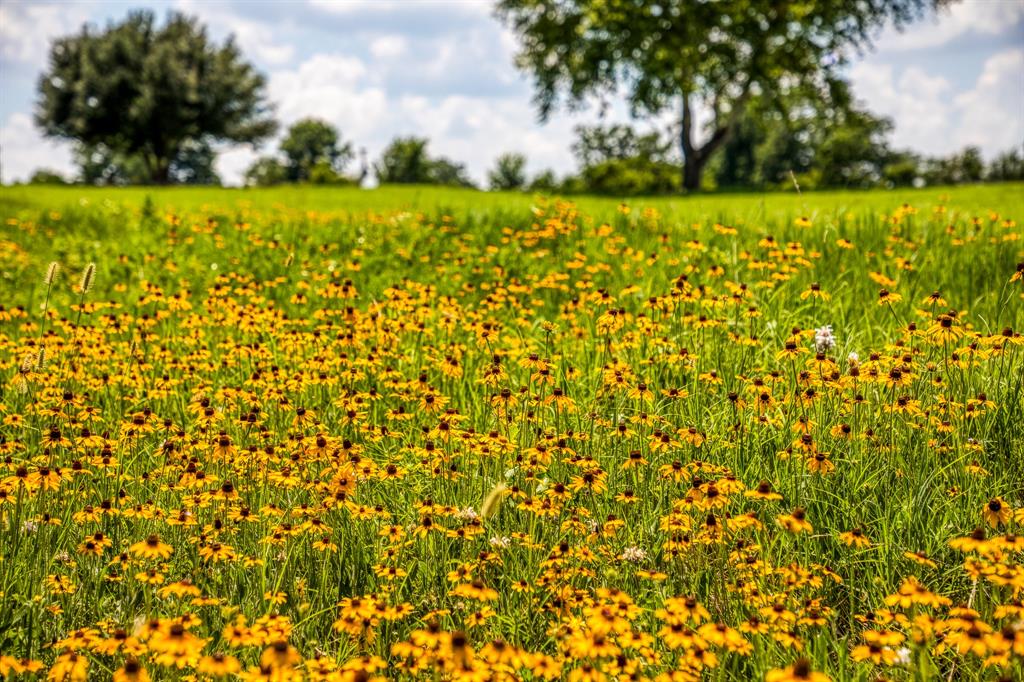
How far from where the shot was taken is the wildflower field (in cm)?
268

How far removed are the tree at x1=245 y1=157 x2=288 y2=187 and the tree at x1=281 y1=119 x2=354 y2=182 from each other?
10.4ft

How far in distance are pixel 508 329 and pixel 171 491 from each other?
3.17 meters

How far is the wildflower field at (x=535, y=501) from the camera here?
268 cm

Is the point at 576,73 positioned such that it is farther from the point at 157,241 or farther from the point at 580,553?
the point at 580,553

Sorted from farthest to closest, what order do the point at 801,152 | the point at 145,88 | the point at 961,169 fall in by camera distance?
the point at 801,152, the point at 961,169, the point at 145,88

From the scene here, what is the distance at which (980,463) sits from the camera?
4.14m

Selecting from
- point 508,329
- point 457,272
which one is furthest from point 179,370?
point 457,272

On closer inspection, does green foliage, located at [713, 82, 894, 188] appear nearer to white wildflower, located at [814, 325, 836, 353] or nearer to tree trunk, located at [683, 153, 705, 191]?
tree trunk, located at [683, 153, 705, 191]

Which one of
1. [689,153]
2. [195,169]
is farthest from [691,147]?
[195,169]

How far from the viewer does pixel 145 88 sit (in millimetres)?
47469

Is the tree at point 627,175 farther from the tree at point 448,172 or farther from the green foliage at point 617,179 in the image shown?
the tree at point 448,172

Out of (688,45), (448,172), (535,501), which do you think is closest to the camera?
(535,501)

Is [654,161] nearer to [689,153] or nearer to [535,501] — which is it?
[689,153]

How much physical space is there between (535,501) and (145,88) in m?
51.4
